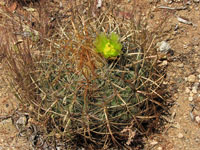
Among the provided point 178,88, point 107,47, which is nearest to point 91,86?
point 107,47

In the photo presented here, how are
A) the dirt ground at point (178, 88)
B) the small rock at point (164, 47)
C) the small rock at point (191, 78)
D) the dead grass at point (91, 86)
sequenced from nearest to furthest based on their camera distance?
1. the dead grass at point (91, 86)
2. the dirt ground at point (178, 88)
3. the small rock at point (191, 78)
4. the small rock at point (164, 47)

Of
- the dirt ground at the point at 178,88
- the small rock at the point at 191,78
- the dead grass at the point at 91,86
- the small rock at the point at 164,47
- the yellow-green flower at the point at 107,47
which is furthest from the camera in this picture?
the small rock at the point at 164,47

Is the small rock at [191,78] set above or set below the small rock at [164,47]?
below

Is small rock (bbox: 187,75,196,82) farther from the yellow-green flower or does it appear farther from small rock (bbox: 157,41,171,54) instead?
the yellow-green flower

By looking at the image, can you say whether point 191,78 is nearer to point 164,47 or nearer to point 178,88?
point 178,88

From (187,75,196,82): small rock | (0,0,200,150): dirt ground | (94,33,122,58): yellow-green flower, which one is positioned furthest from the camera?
(187,75,196,82): small rock

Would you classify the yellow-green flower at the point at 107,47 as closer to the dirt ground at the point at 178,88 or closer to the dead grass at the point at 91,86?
the dead grass at the point at 91,86

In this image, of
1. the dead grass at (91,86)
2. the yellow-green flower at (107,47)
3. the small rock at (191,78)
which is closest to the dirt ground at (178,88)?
the small rock at (191,78)

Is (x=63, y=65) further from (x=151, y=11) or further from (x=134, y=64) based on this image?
(x=151, y=11)

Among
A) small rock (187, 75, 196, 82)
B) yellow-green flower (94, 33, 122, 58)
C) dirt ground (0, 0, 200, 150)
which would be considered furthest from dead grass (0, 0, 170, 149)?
small rock (187, 75, 196, 82)

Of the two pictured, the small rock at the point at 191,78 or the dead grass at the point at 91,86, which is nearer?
the dead grass at the point at 91,86
